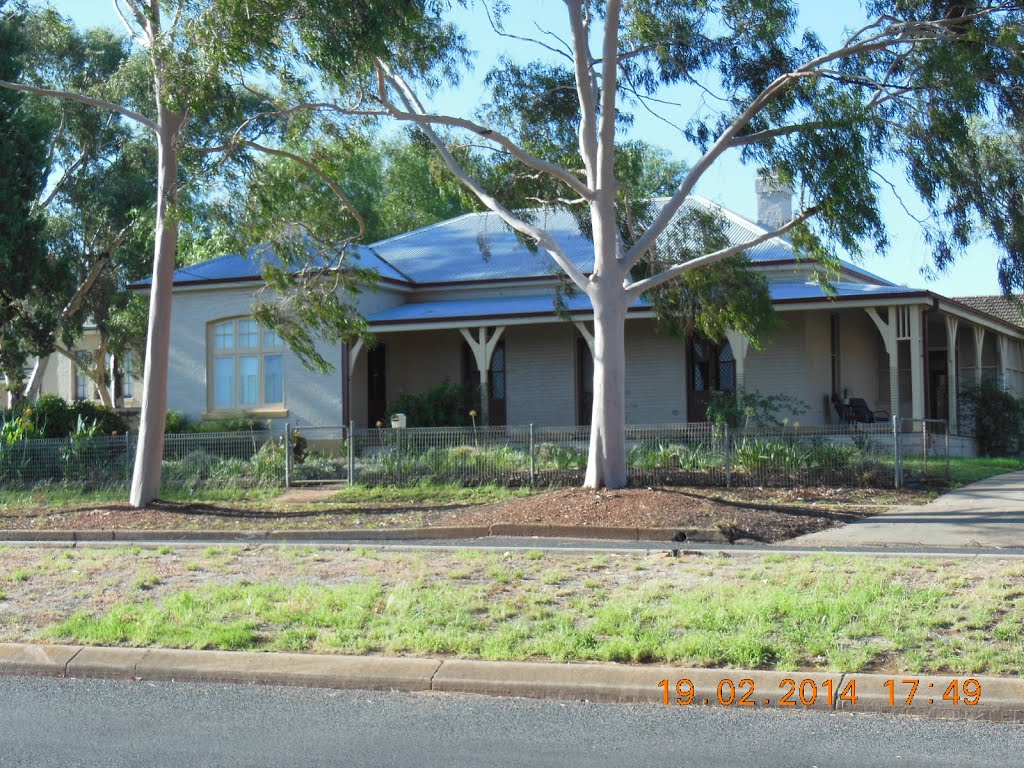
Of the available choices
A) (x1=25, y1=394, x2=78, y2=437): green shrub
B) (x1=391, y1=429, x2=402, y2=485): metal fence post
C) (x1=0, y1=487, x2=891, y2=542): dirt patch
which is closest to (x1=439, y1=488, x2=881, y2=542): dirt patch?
(x1=0, y1=487, x2=891, y2=542): dirt patch

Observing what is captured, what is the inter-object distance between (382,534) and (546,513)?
2035 millimetres

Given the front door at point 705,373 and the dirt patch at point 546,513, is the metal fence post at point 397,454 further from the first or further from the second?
the front door at point 705,373

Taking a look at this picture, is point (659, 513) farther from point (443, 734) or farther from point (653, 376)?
point (653, 376)

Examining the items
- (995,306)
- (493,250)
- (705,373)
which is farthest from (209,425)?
(995,306)

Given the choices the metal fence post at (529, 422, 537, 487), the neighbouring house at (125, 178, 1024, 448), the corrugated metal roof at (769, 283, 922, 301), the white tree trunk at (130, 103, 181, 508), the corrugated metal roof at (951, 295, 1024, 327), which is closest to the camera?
the white tree trunk at (130, 103, 181, 508)

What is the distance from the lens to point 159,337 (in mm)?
16969

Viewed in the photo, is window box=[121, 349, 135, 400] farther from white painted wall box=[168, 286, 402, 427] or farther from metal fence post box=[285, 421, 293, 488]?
metal fence post box=[285, 421, 293, 488]

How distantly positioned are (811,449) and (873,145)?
468 cm

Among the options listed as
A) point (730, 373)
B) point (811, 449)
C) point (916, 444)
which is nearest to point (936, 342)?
point (730, 373)

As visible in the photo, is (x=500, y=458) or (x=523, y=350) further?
(x=523, y=350)

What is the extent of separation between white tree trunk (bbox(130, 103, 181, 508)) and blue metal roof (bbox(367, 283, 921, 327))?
819cm

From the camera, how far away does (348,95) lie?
16953mm

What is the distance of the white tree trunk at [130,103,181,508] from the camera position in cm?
1684

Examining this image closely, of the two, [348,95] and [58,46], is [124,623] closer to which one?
[348,95]
